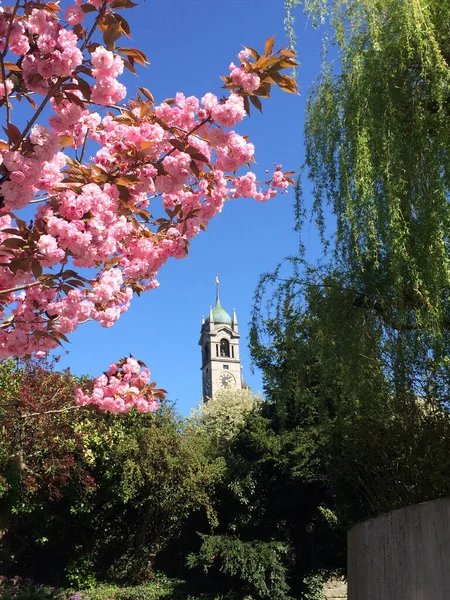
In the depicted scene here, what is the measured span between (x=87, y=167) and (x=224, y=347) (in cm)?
6698

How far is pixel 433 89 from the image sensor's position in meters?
4.12

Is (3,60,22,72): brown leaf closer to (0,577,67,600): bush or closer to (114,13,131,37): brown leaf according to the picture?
(114,13,131,37): brown leaf

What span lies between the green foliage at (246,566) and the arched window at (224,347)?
5746 centimetres

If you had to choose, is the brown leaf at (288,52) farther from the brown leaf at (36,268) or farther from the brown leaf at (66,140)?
the brown leaf at (36,268)

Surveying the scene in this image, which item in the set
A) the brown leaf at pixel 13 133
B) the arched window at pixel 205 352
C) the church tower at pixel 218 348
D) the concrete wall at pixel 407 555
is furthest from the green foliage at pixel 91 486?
the arched window at pixel 205 352

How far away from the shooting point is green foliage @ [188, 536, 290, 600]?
10.5m

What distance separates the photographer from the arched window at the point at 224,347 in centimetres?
6894

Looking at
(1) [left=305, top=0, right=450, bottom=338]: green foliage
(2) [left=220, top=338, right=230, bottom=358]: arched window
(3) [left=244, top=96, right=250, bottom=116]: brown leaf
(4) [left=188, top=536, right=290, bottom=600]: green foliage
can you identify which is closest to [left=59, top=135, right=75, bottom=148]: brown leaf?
(3) [left=244, top=96, right=250, bottom=116]: brown leaf

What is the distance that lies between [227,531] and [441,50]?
440 inches

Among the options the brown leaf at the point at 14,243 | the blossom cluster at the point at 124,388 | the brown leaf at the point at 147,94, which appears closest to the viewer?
the brown leaf at the point at 14,243

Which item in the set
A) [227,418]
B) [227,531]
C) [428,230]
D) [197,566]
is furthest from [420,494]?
[227,418]

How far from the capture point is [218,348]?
226ft

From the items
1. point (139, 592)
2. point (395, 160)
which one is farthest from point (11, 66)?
point (139, 592)

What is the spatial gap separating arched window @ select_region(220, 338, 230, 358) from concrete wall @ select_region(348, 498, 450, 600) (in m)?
64.3
